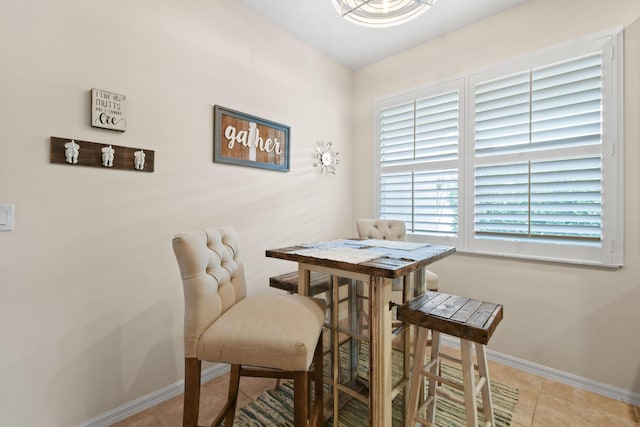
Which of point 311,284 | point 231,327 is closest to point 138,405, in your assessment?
point 231,327

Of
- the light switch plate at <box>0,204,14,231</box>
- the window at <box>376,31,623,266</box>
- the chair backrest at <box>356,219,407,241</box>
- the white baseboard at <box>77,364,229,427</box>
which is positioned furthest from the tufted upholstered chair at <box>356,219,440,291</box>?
the light switch plate at <box>0,204,14,231</box>

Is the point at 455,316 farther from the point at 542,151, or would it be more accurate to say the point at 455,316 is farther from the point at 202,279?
the point at 542,151

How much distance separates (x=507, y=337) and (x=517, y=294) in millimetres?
347

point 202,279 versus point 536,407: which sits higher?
point 202,279

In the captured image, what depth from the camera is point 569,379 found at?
6.39 feet

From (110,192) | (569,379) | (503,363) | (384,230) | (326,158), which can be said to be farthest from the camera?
(326,158)

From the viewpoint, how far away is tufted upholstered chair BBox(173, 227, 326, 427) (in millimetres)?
1054

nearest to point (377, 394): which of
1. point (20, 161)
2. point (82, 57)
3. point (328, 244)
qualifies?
point (328, 244)

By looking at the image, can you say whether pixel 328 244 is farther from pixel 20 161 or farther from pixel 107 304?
pixel 20 161

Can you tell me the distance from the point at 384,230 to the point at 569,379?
158 centimetres

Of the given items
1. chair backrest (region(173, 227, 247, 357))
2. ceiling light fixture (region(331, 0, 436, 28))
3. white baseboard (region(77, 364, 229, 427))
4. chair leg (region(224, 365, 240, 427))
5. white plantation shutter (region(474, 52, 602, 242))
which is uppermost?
ceiling light fixture (region(331, 0, 436, 28))

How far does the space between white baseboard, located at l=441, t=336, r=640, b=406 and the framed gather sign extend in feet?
7.48

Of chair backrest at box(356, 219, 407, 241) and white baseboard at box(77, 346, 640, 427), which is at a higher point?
chair backrest at box(356, 219, 407, 241)

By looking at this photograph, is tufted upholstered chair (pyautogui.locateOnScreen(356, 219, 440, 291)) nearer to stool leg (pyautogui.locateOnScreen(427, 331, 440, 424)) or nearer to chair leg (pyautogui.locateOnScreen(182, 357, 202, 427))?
stool leg (pyautogui.locateOnScreen(427, 331, 440, 424))
